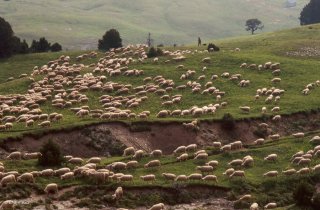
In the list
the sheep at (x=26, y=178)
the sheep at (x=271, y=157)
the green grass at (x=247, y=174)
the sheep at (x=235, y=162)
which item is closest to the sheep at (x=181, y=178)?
the green grass at (x=247, y=174)

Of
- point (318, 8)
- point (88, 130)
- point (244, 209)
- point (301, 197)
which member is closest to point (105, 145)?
point (88, 130)

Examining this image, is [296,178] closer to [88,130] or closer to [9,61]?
[88,130]

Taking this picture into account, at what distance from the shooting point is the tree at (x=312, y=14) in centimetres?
11531

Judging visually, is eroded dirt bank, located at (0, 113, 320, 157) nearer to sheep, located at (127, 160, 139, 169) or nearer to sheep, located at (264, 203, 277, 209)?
sheep, located at (127, 160, 139, 169)

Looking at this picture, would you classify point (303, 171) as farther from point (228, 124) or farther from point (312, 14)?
point (312, 14)

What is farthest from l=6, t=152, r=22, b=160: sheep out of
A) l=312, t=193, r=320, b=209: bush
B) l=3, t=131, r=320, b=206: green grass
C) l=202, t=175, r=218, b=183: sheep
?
l=312, t=193, r=320, b=209: bush

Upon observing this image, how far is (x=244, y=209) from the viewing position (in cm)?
3447

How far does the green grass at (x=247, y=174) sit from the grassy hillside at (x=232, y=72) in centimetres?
624

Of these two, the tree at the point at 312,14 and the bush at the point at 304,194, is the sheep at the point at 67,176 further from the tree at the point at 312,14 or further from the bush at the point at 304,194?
the tree at the point at 312,14

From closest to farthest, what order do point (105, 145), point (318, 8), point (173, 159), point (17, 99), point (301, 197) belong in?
1. point (301, 197)
2. point (173, 159)
3. point (105, 145)
4. point (17, 99)
5. point (318, 8)

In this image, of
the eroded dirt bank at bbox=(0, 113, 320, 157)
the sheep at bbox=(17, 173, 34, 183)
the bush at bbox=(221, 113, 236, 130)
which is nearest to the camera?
the sheep at bbox=(17, 173, 34, 183)

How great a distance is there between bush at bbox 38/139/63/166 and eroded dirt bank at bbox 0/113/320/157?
4312mm

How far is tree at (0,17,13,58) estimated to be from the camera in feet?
251

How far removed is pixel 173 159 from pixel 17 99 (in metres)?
18.7
